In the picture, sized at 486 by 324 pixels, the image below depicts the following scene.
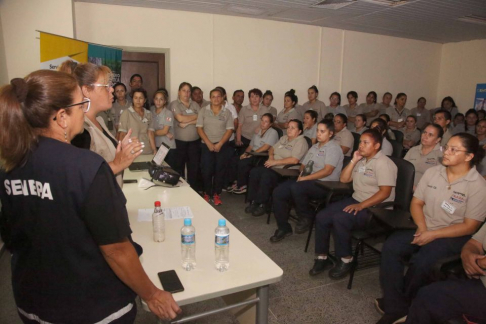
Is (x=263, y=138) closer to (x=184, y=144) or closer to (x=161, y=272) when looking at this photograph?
(x=184, y=144)

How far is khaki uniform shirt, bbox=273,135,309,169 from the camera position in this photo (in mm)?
3992

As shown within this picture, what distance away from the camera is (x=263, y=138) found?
4629 mm

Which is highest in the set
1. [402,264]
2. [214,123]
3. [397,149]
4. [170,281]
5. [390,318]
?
[214,123]

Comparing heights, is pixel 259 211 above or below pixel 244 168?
below

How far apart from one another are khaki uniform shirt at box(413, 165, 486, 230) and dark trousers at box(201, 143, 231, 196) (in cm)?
278

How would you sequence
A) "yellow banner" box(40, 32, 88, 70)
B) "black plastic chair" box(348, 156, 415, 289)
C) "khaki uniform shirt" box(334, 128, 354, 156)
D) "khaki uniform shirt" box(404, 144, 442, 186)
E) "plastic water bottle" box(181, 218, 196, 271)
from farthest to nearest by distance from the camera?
1. "khaki uniform shirt" box(334, 128, 354, 156)
2. "yellow banner" box(40, 32, 88, 70)
3. "khaki uniform shirt" box(404, 144, 442, 186)
4. "black plastic chair" box(348, 156, 415, 289)
5. "plastic water bottle" box(181, 218, 196, 271)

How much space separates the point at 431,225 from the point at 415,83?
661 centimetres

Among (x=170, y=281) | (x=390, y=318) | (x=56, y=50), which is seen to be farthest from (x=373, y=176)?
(x=56, y=50)

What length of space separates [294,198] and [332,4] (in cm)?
325

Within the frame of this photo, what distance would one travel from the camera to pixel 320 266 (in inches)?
107

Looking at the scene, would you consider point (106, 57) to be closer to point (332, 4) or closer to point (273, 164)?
point (273, 164)

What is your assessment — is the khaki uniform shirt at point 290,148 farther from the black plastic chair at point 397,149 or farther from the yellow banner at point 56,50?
the yellow banner at point 56,50

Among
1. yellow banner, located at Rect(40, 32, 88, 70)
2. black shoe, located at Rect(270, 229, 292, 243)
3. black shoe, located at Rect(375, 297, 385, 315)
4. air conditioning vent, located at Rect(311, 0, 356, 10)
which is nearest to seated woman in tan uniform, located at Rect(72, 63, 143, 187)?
black shoe, located at Rect(375, 297, 385, 315)

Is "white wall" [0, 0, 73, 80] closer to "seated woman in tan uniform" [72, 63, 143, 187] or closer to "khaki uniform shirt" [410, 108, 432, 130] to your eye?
"seated woman in tan uniform" [72, 63, 143, 187]
